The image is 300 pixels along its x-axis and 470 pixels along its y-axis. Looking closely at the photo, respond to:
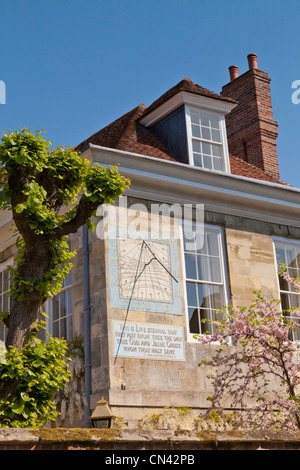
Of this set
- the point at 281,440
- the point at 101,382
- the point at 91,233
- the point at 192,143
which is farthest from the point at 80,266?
the point at 281,440

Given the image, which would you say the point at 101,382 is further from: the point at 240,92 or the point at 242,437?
the point at 240,92

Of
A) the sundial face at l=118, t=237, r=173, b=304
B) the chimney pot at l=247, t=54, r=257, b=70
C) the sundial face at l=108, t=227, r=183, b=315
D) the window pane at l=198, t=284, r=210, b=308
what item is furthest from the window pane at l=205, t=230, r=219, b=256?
the chimney pot at l=247, t=54, r=257, b=70

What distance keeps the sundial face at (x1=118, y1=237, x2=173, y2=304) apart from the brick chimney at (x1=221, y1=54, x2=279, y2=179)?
5778 mm

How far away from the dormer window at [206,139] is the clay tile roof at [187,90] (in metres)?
0.38

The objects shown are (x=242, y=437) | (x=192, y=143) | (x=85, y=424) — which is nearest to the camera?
(x=242, y=437)

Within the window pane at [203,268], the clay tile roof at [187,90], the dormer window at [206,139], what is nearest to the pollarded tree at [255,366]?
the window pane at [203,268]

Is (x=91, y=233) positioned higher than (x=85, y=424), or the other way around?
(x=91, y=233)

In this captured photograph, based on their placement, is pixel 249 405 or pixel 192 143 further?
pixel 192 143

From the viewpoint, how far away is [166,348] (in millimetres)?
11883

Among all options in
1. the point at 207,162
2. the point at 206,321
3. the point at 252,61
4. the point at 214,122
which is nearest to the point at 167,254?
the point at 206,321

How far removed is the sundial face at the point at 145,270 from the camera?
11.9 meters

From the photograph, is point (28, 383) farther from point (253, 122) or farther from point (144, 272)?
point (253, 122)

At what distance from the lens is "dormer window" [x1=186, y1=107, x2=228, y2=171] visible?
14375 mm

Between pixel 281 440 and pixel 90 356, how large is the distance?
6420 millimetres
